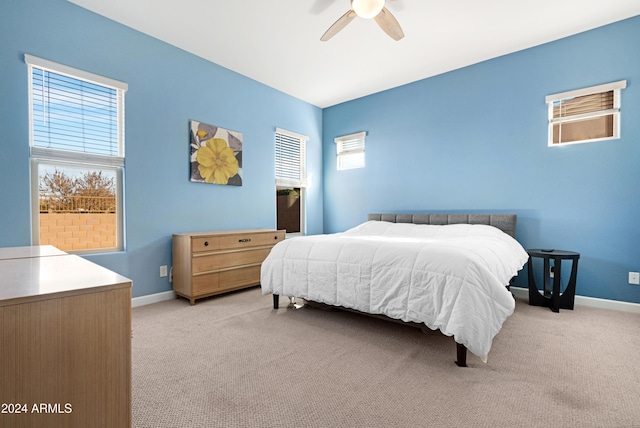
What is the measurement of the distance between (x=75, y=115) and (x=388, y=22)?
296cm

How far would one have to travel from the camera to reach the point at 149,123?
10.7 feet

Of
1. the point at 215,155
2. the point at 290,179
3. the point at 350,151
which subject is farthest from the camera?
the point at 350,151

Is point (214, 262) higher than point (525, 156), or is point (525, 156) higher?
point (525, 156)

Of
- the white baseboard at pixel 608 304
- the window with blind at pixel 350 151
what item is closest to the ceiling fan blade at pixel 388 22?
the window with blind at pixel 350 151

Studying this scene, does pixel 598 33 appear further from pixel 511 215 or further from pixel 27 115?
pixel 27 115

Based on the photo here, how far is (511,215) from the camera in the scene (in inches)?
139

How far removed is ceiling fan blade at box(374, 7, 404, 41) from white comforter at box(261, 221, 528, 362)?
1.88m

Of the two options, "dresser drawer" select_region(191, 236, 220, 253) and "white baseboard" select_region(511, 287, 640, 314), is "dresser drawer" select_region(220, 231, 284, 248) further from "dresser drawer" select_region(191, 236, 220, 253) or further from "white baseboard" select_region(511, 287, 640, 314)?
"white baseboard" select_region(511, 287, 640, 314)

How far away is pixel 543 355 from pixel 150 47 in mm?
4472

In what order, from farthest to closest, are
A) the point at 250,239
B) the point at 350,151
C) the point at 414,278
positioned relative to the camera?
the point at 350,151
the point at 250,239
the point at 414,278

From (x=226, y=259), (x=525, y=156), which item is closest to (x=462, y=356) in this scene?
(x=226, y=259)

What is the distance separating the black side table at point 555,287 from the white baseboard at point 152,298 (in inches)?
154

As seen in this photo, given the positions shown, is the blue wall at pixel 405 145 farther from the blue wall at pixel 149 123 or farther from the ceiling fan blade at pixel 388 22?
the ceiling fan blade at pixel 388 22

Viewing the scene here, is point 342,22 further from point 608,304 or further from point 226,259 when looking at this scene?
point 608,304
